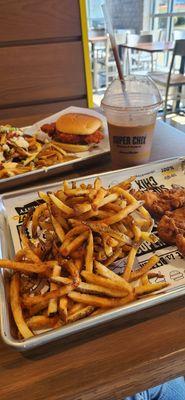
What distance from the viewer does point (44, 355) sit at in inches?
22.6

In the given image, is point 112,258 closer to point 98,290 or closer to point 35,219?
point 98,290

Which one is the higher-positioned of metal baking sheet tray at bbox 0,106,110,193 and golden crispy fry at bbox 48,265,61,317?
golden crispy fry at bbox 48,265,61,317

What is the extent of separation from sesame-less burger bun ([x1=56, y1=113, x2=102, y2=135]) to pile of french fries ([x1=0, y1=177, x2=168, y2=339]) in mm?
623

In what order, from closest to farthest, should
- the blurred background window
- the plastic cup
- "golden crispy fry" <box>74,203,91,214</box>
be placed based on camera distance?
"golden crispy fry" <box>74,203,91,214</box> → the plastic cup → the blurred background window

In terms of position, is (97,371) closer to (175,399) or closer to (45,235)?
(45,235)

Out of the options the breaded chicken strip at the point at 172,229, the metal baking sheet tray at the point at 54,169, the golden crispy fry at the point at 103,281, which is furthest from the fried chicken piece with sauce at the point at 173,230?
the metal baking sheet tray at the point at 54,169

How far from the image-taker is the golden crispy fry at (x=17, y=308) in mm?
571

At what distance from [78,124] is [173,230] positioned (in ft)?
2.71

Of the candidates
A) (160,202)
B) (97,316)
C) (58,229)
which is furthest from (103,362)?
(160,202)

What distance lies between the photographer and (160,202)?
3.10ft

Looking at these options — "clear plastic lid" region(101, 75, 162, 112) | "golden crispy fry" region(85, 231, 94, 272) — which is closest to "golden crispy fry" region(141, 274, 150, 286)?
"golden crispy fry" region(85, 231, 94, 272)

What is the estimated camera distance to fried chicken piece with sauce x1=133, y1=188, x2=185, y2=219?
3.04ft

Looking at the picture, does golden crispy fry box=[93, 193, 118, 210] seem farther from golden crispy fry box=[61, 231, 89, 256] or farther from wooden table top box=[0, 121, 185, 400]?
wooden table top box=[0, 121, 185, 400]

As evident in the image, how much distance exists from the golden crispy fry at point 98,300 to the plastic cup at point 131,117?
2.19ft
